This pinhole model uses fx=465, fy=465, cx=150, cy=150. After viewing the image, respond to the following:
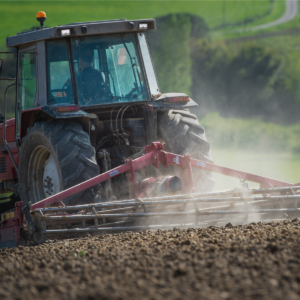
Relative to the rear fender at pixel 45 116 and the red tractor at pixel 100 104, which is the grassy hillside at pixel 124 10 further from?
the red tractor at pixel 100 104

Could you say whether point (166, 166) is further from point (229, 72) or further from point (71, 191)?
point (229, 72)

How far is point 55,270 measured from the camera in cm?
307

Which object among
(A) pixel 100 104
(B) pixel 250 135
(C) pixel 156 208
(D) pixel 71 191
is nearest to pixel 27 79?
(A) pixel 100 104

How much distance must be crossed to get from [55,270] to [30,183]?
9.80 ft

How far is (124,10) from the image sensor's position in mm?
35375

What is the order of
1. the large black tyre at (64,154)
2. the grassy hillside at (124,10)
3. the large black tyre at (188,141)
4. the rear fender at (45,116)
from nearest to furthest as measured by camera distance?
the large black tyre at (64,154)
the rear fender at (45,116)
the large black tyre at (188,141)
the grassy hillside at (124,10)

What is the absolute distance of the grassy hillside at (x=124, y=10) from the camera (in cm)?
2733

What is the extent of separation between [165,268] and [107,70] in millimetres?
3272

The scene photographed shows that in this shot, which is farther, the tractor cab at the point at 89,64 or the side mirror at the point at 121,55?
the side mirror at the point at 121,55

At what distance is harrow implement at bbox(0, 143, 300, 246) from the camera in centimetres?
450

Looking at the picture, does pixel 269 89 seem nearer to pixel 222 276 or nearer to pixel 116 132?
pixel 116 132

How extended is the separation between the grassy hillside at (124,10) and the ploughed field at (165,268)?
2259 centimetres

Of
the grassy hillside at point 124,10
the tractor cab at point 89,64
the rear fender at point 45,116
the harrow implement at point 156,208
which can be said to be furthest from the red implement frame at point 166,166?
the grassy hillside at point 124,10

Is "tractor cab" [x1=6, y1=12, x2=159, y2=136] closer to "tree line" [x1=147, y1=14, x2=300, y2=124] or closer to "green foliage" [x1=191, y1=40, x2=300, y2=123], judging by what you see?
"tree line" [x1=147, y1=14, x2=300, y2=124]
